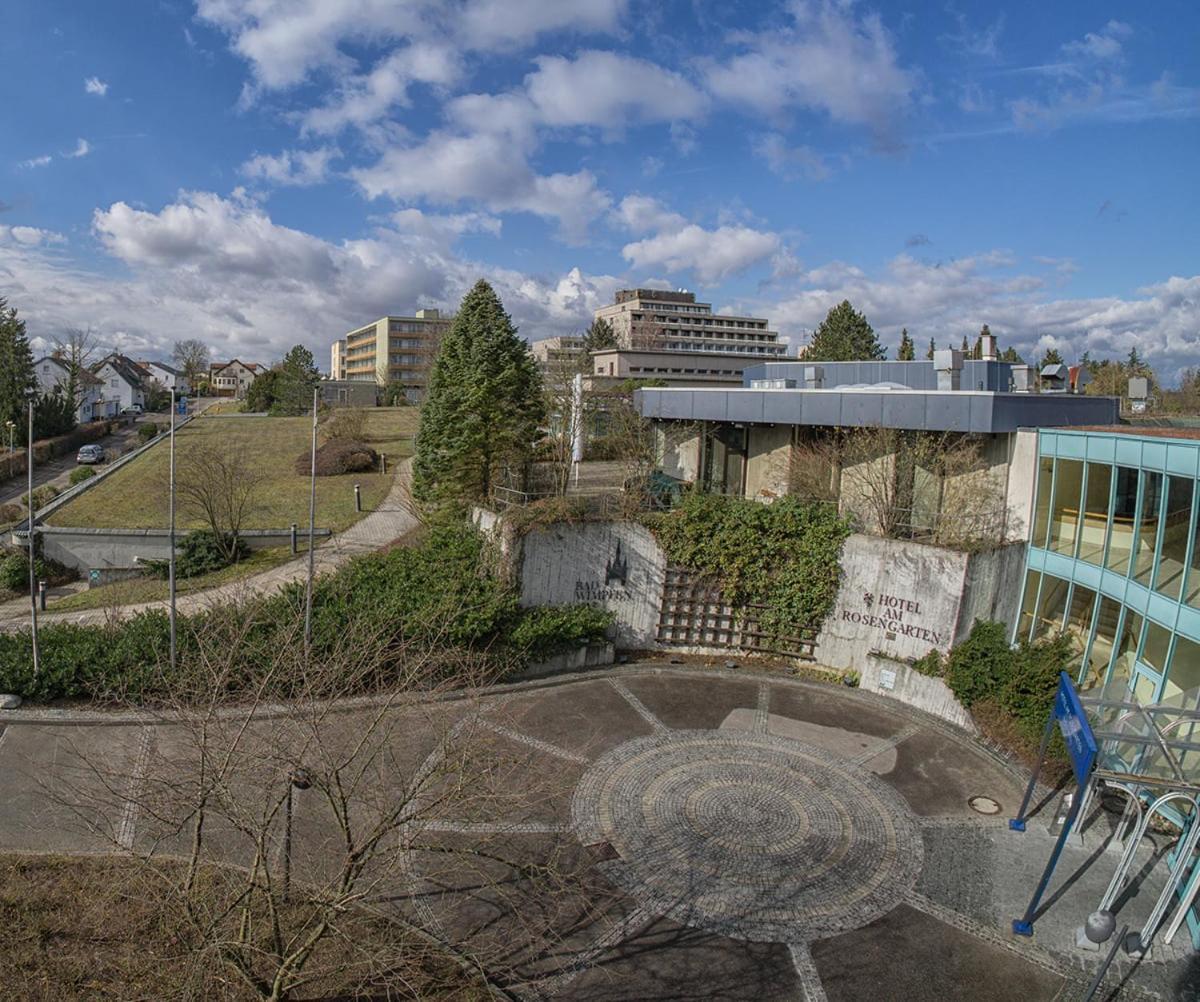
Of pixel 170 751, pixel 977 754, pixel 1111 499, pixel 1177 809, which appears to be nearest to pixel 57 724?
pixel 170 751

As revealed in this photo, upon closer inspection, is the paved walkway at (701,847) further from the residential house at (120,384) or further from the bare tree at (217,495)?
the residential house at (120,384)

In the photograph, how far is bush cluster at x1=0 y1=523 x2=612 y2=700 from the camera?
15.2 metres

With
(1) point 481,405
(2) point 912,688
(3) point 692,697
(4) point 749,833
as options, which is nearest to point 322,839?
(4) point 749,833

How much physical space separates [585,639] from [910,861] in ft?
28.5

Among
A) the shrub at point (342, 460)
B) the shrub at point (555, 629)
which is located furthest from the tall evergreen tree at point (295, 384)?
the shrub at point (555, 629)

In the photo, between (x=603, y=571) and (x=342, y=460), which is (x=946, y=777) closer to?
(x=603, y=571)

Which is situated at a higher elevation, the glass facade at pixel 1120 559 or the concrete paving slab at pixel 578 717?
the glass facade at pixel 1120 559

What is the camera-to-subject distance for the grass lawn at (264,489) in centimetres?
2769

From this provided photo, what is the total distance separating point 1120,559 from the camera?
1518cm

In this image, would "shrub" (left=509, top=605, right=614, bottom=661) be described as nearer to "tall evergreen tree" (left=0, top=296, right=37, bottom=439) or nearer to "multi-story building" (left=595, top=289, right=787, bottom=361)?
"tall evergreen tree" (left=0, top=296, right=37, bottom=439)

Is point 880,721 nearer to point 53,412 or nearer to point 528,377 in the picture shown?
point 528,377

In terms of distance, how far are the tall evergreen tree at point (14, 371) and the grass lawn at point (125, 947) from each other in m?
46.2

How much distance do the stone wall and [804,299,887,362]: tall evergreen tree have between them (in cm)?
4191

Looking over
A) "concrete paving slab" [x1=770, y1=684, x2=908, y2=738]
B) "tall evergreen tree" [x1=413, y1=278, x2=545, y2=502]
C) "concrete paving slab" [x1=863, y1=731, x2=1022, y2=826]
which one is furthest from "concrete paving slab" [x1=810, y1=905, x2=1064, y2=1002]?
"tall evergreen tree" [x1=413, y1=278, x2=545, y2=502]
